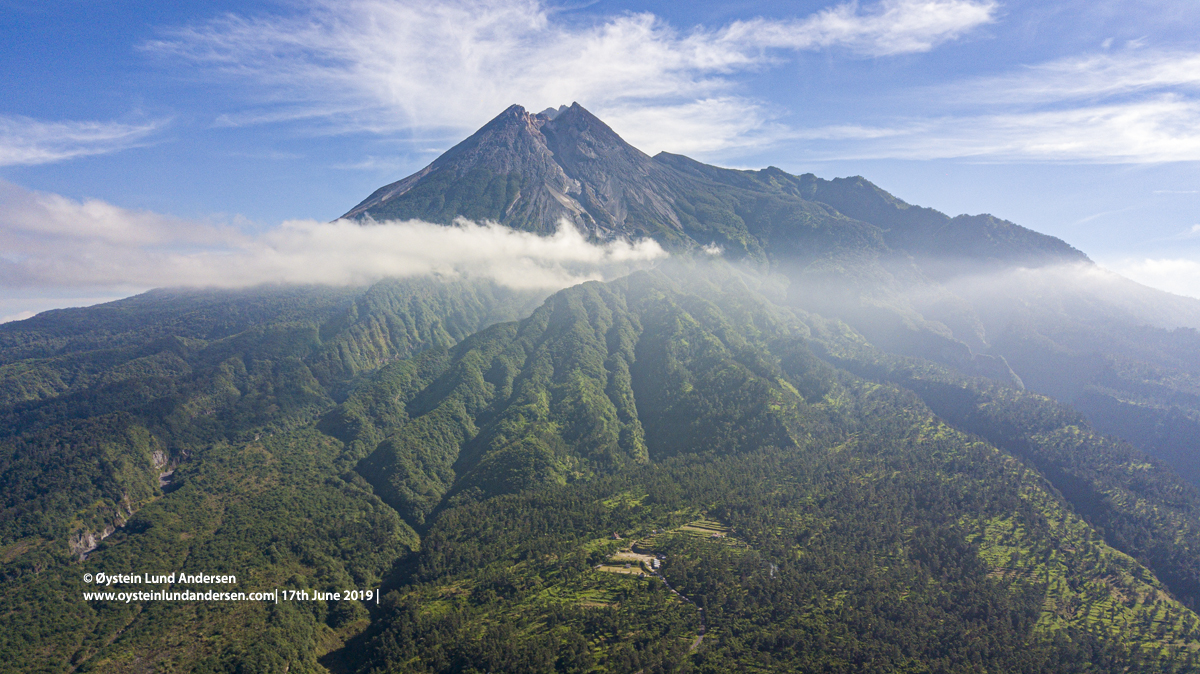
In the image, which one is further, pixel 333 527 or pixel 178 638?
pixel 333 527

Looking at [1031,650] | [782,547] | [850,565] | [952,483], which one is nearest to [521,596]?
[782,547]

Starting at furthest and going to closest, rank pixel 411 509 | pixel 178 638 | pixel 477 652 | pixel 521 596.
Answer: pixel 411 509
pixel 521 596
pixel 178 638
pixel 477 652

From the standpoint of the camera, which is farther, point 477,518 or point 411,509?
point 411,509

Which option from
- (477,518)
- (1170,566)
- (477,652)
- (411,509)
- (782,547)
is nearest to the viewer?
(477,652)

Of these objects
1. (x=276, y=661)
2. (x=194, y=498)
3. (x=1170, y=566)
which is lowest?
(x=1170, y=566)

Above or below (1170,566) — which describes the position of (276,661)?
above

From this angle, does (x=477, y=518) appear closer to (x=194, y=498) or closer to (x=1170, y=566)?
(x=194, y=498)

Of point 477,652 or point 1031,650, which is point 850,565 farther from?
point 477,652

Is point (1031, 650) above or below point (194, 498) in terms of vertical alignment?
below

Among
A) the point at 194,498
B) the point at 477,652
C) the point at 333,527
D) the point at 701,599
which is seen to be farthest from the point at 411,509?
the point at 701,599
